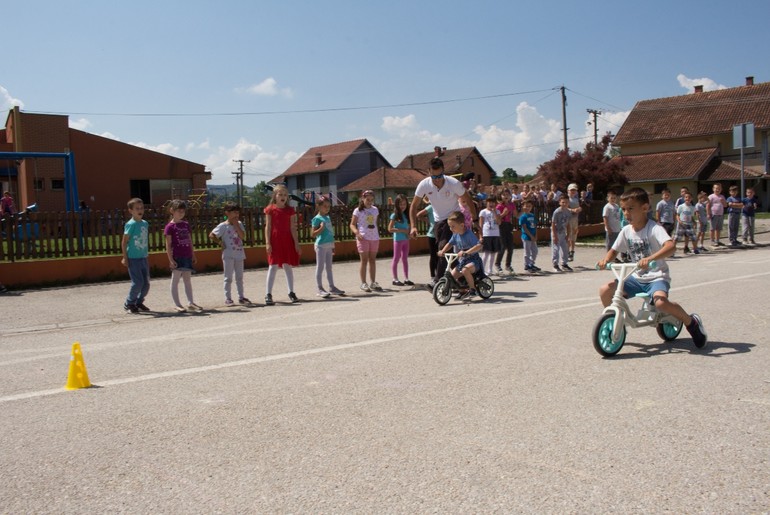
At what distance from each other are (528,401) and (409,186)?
70031 mm

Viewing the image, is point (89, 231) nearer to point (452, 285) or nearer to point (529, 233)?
point (452, 285)

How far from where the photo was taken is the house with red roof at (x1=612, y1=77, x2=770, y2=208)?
54794mm

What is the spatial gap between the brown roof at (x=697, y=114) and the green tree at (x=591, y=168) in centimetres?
1470

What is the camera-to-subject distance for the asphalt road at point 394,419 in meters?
3.40

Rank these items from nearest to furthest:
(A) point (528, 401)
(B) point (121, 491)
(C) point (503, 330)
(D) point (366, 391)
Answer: (B) point (121, 491) → (A) point (528, 401) → (D) point (366, 391) → (C) point (503, 330)

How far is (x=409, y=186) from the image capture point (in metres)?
74.3

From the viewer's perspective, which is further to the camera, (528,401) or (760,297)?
(760,297)

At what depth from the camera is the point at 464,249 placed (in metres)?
10.6

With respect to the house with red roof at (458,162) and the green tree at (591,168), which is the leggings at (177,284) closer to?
the green tree at (591,168)

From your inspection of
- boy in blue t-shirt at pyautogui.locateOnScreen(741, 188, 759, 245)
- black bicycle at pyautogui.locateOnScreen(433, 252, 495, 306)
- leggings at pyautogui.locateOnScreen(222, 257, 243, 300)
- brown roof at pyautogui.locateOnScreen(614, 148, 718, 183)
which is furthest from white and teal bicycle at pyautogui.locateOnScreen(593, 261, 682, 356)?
brown roof at pyautogui.locateOnScreen(614, 148, 718, 183)

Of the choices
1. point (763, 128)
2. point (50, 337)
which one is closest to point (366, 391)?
point (50, 337)

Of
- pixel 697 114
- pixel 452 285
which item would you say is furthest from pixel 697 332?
pixel 697 114

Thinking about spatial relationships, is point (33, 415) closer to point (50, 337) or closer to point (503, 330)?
point (50, 337)

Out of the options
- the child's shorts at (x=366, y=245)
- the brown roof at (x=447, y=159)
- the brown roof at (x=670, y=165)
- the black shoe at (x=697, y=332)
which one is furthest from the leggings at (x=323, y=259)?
the brown roof at (x=447, y=159)
